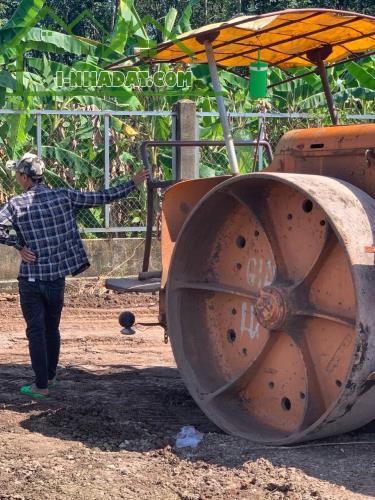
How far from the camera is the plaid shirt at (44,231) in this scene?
21.3 feet

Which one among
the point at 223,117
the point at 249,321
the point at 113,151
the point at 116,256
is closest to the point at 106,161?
the point at 113,151

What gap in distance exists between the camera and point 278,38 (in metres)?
5.97

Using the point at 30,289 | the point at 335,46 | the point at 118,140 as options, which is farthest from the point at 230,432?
the point at 118,140

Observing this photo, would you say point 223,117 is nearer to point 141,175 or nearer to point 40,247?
point 141,175

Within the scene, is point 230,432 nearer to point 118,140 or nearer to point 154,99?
point 118,140

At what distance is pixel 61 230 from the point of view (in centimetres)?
656

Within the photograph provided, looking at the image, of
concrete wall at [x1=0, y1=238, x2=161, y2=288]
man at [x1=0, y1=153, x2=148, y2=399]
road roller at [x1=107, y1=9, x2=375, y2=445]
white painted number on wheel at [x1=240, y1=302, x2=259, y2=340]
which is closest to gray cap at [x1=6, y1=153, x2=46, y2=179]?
man at [x1=0, y1=153, x2=148, y2=399]

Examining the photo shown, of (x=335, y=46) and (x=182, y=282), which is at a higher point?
(x=335, y=46)

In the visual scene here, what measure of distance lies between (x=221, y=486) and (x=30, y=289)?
7.95ft

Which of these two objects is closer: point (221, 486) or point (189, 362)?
point (221, 486)

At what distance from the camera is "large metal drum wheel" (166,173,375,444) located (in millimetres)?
4570

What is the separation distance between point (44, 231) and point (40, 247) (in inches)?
4.2

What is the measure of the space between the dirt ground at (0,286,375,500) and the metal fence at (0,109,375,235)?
4294 millimetres

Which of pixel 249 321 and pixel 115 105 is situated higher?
pixel 115 105
